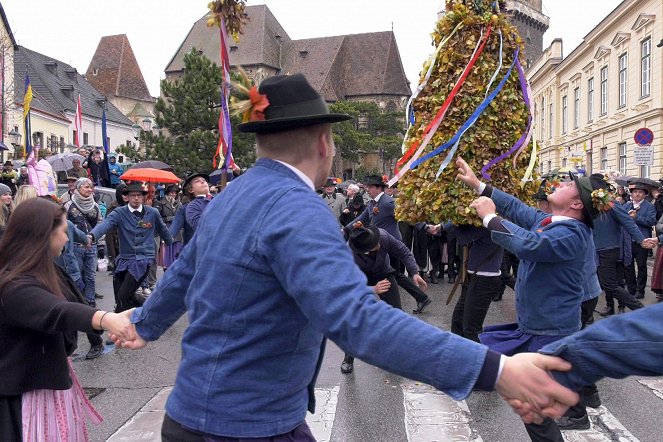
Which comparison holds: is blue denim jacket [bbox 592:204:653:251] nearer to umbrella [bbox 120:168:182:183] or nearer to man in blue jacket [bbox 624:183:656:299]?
man in blue jacket [bbox 624:183:656:299]

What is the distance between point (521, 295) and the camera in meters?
4.50

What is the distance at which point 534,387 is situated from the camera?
192 cm

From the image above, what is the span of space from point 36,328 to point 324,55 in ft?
285

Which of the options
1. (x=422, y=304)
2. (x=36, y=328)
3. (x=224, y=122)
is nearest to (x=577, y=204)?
(x=36, y=328)

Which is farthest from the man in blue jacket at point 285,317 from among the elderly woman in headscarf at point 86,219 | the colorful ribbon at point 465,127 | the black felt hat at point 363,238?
the elderly woman in headscarf at point 86,219

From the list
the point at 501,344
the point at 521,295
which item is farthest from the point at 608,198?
the point at 501,344

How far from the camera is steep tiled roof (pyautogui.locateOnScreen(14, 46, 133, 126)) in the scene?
53.0m

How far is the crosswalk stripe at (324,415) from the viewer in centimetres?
484

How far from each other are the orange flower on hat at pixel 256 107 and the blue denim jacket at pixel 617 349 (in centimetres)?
122

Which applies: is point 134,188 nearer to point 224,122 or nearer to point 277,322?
point 224,122

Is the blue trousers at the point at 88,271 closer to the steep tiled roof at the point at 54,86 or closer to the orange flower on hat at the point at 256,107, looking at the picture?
the orange flower on hat at the point at 256,107

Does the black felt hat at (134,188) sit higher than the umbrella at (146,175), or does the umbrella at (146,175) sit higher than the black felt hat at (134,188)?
the umbrella at (146,175)

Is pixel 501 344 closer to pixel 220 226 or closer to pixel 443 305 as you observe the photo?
pixel 220 226

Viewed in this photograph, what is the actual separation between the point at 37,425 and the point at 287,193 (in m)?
1.97
